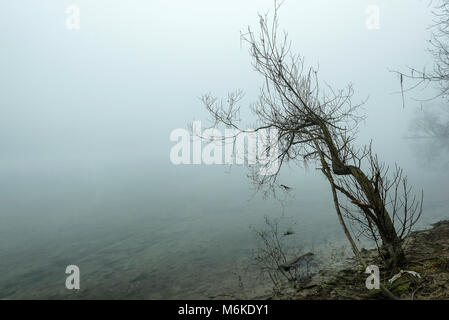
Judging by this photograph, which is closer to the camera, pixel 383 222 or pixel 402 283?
pixel 402 283

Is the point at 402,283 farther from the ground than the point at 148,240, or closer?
farther from the ground

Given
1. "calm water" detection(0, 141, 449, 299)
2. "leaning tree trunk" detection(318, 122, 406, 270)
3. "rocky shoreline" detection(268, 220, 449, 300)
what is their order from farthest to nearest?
"calm water" detection(0, 141, 449, 299)
"leaning tree trunk" detection(318, 122, 406, 270)
"rocky shoreline" detection(268, 220, 449, 300)

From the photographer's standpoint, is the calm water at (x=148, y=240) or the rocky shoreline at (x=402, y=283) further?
the calm water at (x=148, y=240)

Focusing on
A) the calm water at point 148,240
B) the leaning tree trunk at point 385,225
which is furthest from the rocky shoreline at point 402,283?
the calm water at point 148,240

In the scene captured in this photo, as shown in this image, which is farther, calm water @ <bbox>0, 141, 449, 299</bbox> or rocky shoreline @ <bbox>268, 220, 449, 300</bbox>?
calm water @ <bbox>0, 141, 449, 299</bbox>

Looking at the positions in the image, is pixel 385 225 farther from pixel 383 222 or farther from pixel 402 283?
pixel 402 283

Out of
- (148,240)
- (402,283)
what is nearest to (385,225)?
(402,283)

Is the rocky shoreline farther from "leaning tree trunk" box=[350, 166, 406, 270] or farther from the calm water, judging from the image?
the calm water

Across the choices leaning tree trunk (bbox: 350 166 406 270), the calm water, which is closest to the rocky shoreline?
leaning tree trunk (bbox: 350 166 406 270)

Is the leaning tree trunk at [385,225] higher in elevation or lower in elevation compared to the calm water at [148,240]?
higher

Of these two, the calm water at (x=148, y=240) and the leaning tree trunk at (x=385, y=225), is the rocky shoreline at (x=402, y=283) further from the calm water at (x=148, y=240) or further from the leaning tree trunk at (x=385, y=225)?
the calm water at (x=148, y=240)

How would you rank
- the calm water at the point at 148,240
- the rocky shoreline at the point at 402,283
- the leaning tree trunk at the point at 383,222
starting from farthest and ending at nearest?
the calm water at the point at 148,240 → the leaning tree trunk at the point at 383,222 → the rocky shoreline at the point at 402,283

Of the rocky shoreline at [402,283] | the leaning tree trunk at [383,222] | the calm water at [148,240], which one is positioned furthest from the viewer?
the calm water at [148,240]

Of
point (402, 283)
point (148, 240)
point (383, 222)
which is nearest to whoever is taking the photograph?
point (402, 283)
